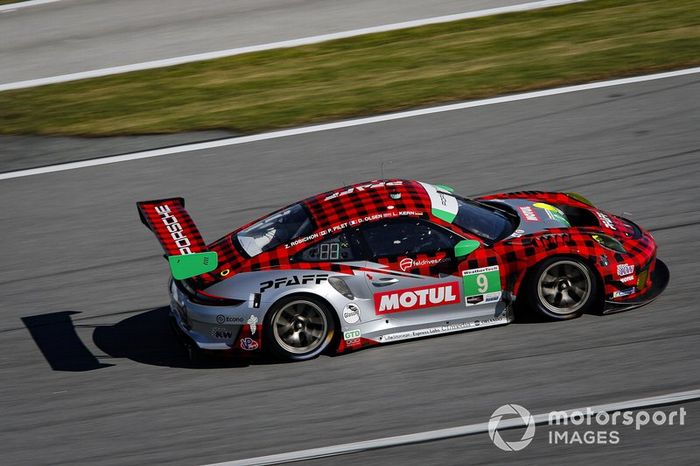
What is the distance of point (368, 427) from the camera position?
7.25 meters

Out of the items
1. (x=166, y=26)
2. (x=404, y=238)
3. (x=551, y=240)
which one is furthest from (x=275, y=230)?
(x=166, y=26)

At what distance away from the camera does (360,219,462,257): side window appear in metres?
8.17

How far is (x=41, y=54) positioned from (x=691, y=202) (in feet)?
40.3

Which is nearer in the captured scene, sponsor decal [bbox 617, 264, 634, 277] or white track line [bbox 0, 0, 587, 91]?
sponsor decal [bbox 617, 264, 634, 277]

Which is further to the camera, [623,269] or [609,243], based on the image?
[609,243]

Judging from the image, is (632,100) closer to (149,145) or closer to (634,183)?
(634,183)

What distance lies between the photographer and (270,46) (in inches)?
675

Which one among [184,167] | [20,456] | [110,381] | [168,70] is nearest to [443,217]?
[110,381]

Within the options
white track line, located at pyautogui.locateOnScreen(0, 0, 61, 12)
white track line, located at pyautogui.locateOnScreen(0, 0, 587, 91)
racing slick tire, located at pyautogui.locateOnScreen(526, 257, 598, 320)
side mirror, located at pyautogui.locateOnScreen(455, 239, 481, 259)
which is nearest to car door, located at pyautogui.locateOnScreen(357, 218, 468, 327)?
side mirror, located at pyautogui.locateOnScreen(455, 239, 481, 259)

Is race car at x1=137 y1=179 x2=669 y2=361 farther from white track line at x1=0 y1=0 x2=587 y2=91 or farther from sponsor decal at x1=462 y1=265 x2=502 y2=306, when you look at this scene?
white track line at x1=0 y1=0 x2=587 y2=91

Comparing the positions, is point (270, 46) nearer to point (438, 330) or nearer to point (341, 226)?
point (341, 226)

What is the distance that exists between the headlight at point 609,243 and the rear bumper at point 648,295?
17.7 inches

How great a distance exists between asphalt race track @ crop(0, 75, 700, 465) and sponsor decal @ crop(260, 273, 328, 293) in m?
0.72

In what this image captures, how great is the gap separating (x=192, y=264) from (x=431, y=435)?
8.20 ft
